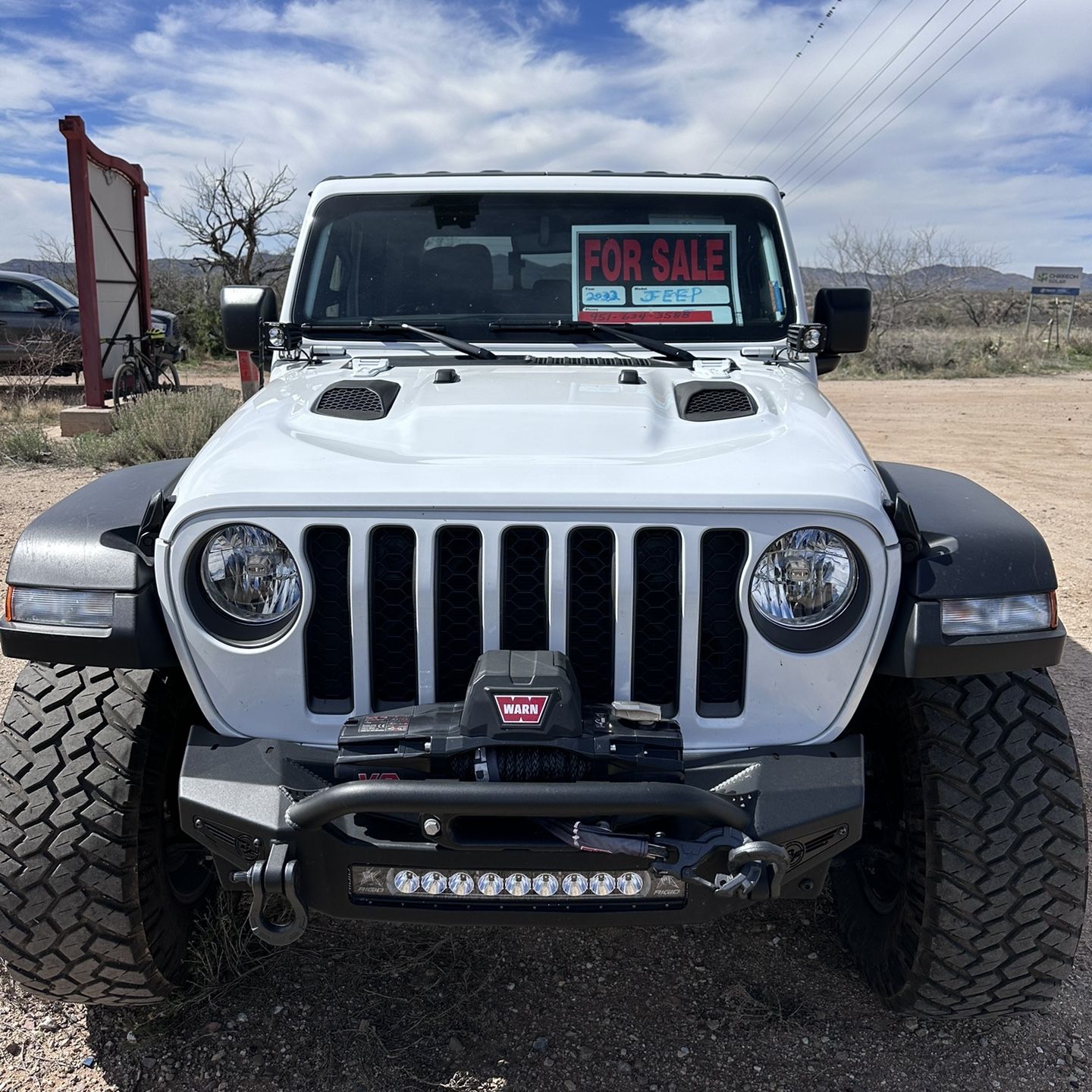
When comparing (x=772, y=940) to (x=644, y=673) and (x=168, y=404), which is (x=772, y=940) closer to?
(x=644, y=673)

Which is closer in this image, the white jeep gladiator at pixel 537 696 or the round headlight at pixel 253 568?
the white jeep gladiator at pixel 537 696

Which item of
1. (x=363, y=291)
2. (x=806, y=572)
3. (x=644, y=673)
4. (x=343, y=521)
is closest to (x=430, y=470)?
(x=343, y=521)

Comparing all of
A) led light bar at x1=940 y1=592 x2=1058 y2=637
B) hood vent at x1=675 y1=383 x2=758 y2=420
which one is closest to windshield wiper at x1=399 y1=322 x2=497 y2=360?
hood vent at x1=675 y1=383 x2=758 y2=420

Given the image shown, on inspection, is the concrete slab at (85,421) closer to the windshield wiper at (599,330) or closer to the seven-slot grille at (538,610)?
the windshield wiper at (599,330)

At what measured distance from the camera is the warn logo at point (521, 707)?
1906 millimetres

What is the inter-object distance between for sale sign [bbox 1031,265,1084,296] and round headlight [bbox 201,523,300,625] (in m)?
40.7

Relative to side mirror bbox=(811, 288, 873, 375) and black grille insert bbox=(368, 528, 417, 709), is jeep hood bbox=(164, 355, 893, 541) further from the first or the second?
side mirror bbox=(811, 288, 873, 375)

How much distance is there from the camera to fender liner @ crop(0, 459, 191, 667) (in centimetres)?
211

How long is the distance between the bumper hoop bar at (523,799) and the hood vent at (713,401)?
104 cm

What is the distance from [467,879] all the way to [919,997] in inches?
44.5

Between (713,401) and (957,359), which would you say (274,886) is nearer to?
(713,401)

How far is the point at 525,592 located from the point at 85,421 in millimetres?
10206

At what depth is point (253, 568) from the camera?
6.86 feet

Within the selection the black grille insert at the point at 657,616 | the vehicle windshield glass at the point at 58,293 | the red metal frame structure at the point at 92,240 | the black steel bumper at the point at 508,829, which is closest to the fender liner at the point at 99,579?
the black steel bumper at the point at 508,829
